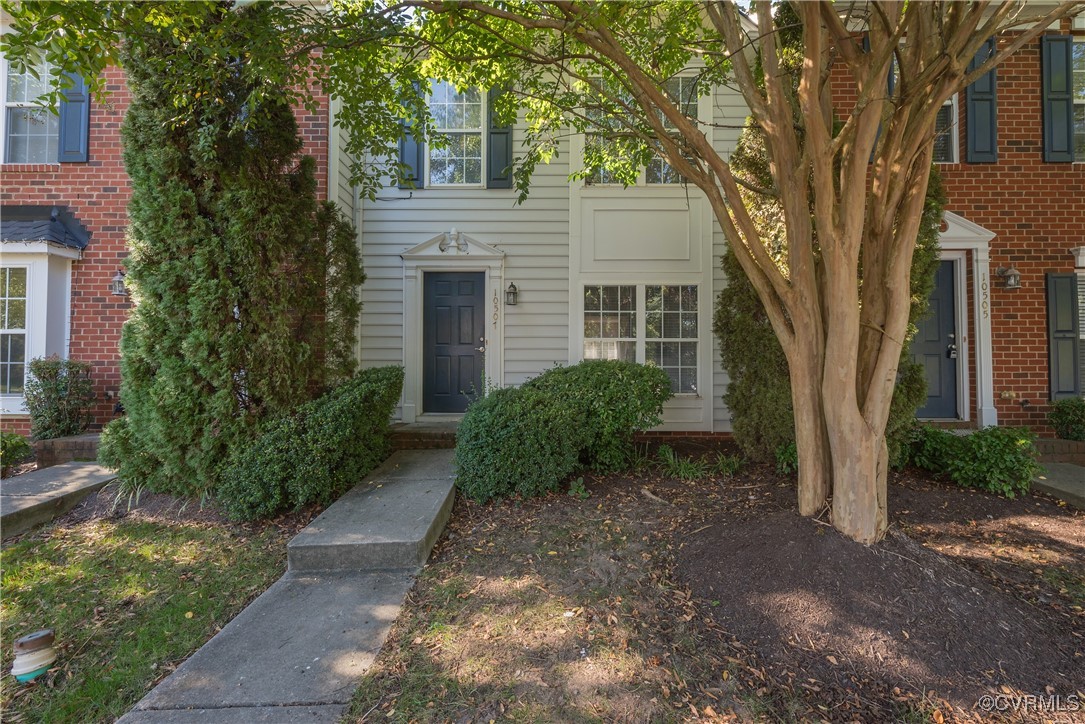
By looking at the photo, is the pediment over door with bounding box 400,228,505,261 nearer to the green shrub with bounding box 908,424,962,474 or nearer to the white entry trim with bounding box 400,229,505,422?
the white entry trim with bounding box 400,229,505,422

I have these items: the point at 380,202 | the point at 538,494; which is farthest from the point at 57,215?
the point at 538,494

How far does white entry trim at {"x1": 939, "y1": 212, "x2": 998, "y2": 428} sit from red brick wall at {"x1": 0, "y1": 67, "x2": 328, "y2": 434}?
8.31 metres

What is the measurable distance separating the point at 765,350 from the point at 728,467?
125cm

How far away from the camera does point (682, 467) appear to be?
15.8 feet

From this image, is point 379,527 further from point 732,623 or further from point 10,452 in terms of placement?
point 10,452

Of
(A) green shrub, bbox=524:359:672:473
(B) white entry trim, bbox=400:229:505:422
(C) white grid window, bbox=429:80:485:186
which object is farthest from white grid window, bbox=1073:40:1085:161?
(C) white grid window, bbox=429:80:485:186

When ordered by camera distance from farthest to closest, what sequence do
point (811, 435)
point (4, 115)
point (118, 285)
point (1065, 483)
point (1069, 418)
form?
point (4, 115), point (118, 285), point (1069, 418), point (1065, 483), point (811, 435)

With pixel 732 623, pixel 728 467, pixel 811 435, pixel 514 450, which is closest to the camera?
pixel 732 623

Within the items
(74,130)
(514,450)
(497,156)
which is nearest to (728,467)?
(514,450)

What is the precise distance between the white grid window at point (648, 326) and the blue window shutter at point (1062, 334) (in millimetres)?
4503

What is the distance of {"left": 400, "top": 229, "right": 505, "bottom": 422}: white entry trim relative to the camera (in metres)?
6.81

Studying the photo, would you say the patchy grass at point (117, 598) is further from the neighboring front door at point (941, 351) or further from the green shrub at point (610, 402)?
the neighboring front door at point (941, 351)

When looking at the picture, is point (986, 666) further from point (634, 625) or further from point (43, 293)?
point (43, 293)

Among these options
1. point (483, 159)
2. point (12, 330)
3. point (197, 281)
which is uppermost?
point (483, 159)
